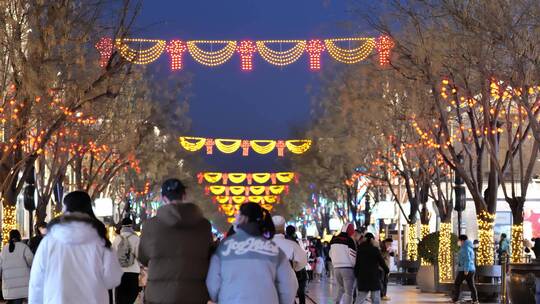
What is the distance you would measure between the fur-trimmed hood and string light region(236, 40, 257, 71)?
3101cm

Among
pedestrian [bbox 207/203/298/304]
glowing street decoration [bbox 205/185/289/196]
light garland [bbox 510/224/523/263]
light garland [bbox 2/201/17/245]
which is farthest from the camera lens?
glowing street decoration [bbox 205/185/289/196]

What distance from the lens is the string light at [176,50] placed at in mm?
40000

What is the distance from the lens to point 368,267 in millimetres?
20953

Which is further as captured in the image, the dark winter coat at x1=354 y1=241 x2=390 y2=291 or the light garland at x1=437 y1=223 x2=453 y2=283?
the light garland at x1=437 y1=223 x2=453 y2=283

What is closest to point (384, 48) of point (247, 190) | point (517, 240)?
point (517, 240)

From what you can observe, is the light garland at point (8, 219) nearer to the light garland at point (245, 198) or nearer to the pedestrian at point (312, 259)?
the pedestrian at point (312, 259)

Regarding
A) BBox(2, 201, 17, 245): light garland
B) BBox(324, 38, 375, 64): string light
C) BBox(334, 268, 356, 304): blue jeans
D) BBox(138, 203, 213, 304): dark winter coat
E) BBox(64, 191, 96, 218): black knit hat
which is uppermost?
BBox(324, 38, 375, 64): string light

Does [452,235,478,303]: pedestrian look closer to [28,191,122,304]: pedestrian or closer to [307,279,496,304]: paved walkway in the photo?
[307,279,496,304]: paved walkway

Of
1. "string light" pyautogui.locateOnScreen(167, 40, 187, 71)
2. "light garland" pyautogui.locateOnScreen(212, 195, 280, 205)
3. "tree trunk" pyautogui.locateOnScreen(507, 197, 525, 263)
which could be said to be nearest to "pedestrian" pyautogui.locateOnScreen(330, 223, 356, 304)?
"tree trunk" pyautogui.locateOnScreen(507, 197, 525, 263)

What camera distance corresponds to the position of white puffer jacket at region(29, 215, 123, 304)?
9.16 m

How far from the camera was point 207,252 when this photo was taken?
9523 millimetres

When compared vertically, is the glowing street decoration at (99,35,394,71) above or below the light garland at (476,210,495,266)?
above

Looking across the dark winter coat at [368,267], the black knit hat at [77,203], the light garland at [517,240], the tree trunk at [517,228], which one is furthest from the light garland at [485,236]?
the black knit hat at [77,203]

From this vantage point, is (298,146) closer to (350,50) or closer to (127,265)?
(350,50)
